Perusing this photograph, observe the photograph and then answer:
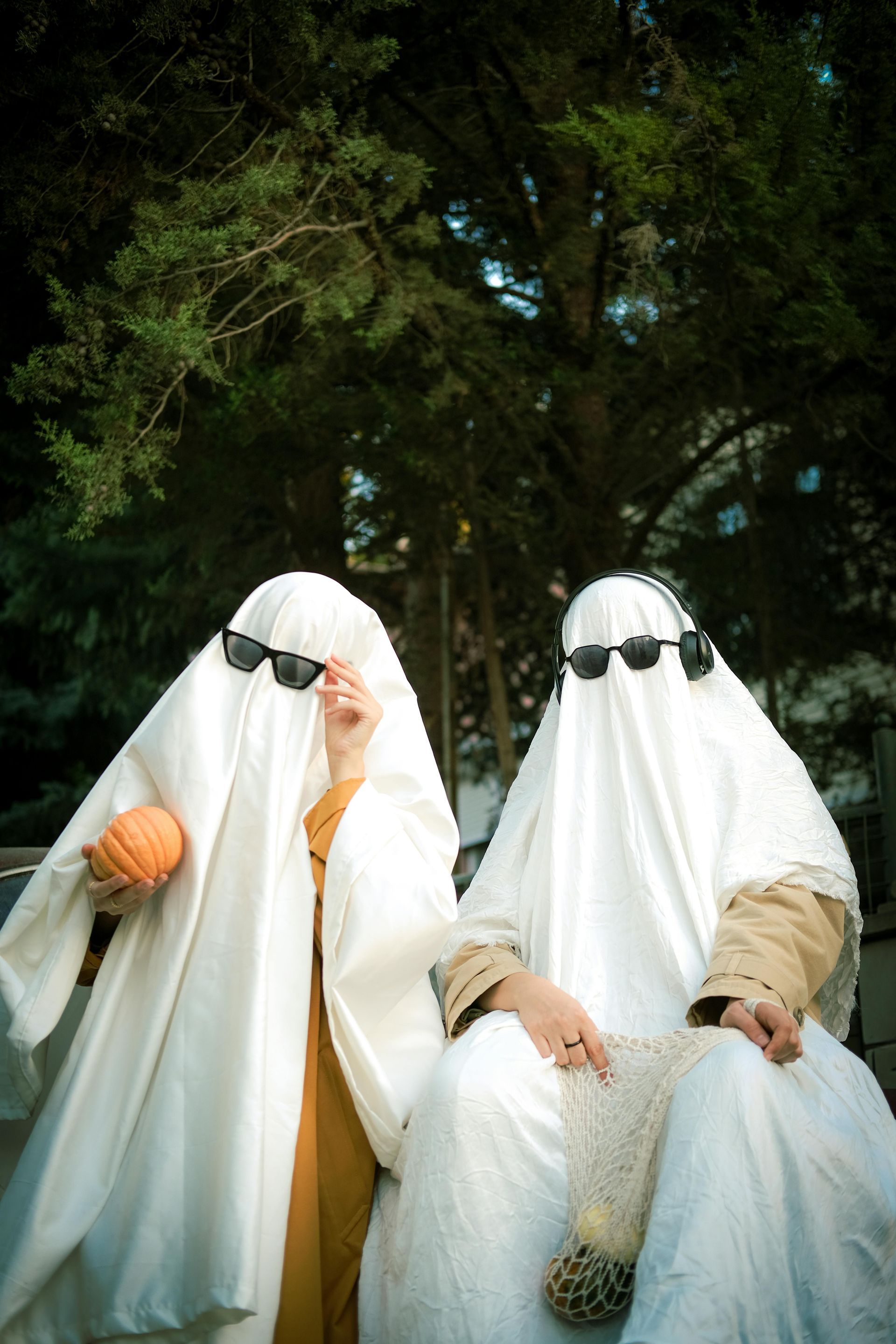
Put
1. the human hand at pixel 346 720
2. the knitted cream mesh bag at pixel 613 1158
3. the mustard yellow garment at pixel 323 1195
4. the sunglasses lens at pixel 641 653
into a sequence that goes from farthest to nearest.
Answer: the sunglasses lens at pixel 641 653 → the human hand at pixel 346 720 → the mustard yellow garment at pixel 323 1195 → the knitted cream mesh bag at pixel 613 1158

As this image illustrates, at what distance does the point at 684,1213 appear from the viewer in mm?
1900

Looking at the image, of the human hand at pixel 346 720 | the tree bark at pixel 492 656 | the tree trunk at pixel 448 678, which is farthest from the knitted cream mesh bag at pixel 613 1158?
the tree trunk at pixel 448 678

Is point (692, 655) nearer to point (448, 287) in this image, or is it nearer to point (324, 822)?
point (324, 822)

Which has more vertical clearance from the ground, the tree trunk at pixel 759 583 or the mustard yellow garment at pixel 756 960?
the tree trunk at pixel 759 583

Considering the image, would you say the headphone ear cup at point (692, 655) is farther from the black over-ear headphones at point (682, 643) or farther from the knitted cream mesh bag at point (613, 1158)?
the knitted cream mesh bag at point (613, 1158)

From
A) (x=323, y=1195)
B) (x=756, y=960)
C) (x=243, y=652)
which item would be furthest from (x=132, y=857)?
(x=756, y=960)

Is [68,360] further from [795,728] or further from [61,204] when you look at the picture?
[795,728]

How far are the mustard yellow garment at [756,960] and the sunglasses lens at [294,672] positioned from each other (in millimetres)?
816

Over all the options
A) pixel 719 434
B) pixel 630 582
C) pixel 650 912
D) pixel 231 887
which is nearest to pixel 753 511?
pixel 719 434

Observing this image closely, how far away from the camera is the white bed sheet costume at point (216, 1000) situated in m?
2.08

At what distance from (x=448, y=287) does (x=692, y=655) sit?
1971 millimetres

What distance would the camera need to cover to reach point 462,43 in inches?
156

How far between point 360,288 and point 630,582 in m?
1.45

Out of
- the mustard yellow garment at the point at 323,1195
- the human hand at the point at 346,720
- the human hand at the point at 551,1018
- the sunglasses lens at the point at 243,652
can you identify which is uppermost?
the sunglasses lens at the point at 243,652
